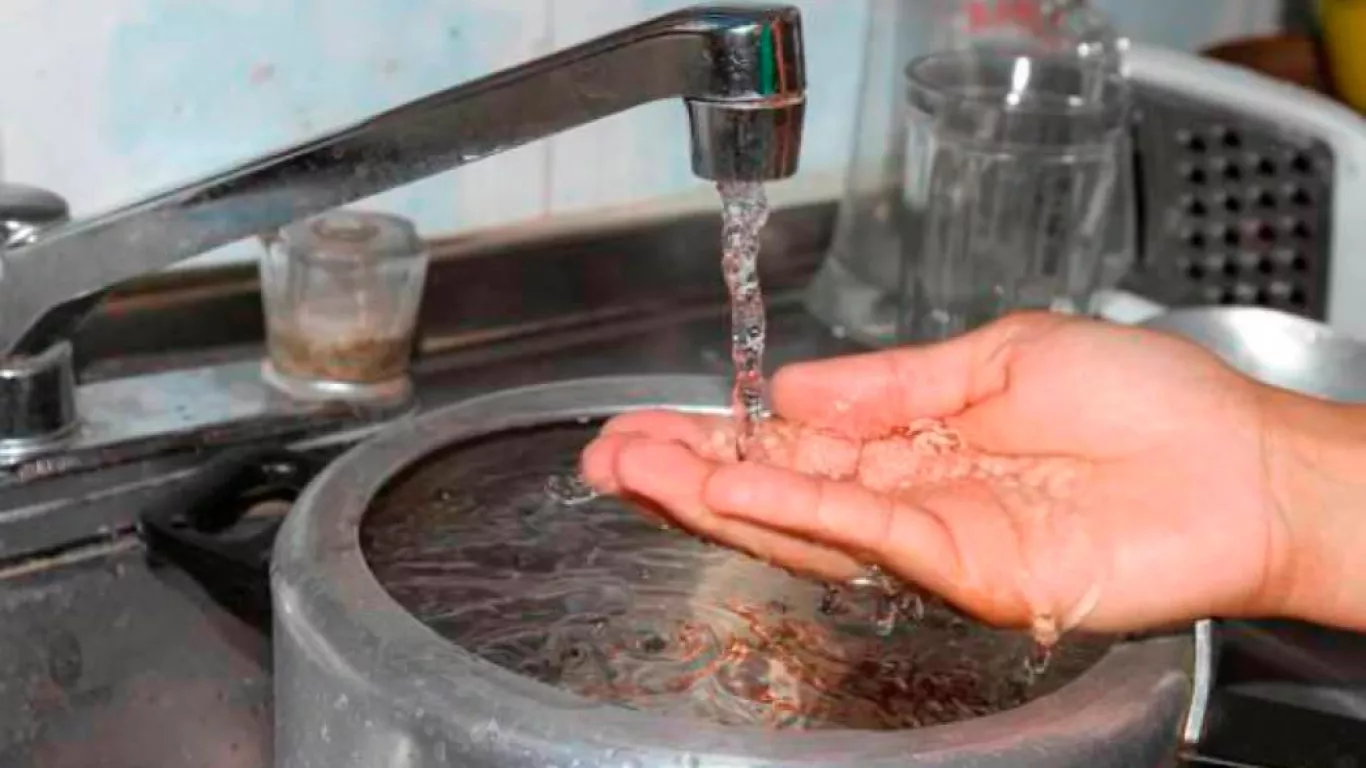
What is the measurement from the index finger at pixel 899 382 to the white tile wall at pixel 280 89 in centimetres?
25

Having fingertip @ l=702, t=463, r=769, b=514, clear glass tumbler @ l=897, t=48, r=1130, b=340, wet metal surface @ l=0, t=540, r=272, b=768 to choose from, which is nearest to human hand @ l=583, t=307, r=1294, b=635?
fingertip @ l=702, t=463, r=769, b=514

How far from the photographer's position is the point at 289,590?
459 mm

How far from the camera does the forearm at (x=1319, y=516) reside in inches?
20.1

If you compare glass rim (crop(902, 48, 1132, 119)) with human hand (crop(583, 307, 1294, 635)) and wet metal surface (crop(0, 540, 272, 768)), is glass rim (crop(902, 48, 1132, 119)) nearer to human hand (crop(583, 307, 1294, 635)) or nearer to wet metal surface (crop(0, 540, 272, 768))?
human hand (crop(583, 307, 1294, 635))

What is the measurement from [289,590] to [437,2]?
338 millimetres

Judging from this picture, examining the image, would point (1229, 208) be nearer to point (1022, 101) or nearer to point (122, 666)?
point (1022, 101)

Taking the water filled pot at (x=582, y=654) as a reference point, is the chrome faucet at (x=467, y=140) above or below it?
above

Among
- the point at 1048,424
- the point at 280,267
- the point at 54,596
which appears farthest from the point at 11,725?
the point at 1048,424

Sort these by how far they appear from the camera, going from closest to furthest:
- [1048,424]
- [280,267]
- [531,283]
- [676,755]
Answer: [676,755], [1048,424], [280,267], [531,283]

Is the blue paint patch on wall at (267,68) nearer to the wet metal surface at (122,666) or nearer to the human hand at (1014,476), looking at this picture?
the wet metal surface at (122,666)

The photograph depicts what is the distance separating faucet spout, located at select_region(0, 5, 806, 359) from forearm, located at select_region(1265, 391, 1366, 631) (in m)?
0.15

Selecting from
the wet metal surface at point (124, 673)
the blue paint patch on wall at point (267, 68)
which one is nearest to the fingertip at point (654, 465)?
the wet metal surface at point (124, 673)

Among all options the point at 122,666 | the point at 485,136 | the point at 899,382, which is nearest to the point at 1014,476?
the point at 899,382

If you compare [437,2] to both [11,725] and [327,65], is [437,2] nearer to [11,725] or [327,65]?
[327,65]
